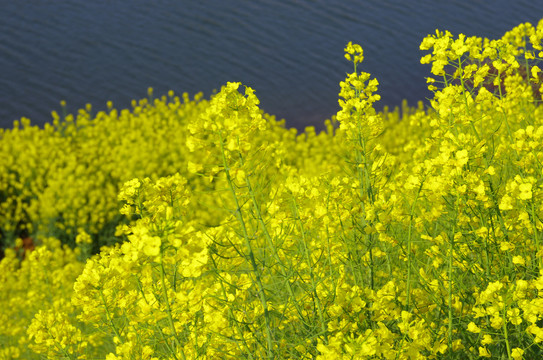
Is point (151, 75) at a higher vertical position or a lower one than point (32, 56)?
lower

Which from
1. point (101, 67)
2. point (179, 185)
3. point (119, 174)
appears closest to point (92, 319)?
point (179, 185)

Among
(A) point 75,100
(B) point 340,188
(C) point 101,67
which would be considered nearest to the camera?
(B) point 340,188

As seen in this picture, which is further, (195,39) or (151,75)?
(195,39)

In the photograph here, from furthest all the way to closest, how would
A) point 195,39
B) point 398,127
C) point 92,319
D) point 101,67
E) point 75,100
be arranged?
point 195,39 → point 101,67 → point 75,100 → point 398,127 → point 92,319

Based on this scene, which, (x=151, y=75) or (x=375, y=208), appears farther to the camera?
(x=151, y=75)

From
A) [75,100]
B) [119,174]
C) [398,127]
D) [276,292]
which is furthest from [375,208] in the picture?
[75,100]

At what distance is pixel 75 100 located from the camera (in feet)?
42.1

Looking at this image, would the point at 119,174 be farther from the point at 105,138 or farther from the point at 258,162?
the point at 258,162

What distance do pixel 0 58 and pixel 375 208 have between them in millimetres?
14082

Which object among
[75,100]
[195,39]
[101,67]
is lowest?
[75,100]

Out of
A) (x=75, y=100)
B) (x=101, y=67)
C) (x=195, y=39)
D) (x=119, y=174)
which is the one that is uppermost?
(x=195, y=39)

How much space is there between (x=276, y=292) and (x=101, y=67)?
40.5 feet

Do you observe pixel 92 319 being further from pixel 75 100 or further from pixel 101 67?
pixel 101 67

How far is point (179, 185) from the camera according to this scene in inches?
98.7
